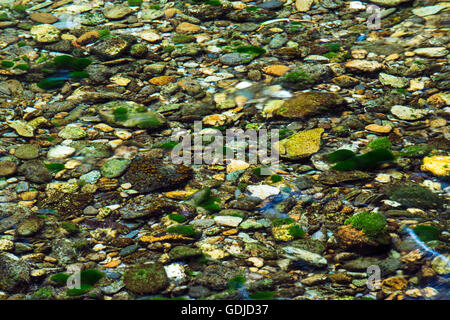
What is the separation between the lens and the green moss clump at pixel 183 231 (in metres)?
5.35

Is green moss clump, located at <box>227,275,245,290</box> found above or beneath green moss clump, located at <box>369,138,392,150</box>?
beneath

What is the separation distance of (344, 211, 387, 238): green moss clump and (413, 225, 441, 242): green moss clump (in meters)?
0.36

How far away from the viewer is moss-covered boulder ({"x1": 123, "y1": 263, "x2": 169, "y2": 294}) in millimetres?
4695

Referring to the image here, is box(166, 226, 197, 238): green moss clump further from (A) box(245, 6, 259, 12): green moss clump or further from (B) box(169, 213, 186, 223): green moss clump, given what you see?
(A) box(245, 6, 259, 12): green moss clump

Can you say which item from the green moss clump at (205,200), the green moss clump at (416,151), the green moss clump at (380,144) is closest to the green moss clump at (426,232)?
the green moss clump at (416,151)

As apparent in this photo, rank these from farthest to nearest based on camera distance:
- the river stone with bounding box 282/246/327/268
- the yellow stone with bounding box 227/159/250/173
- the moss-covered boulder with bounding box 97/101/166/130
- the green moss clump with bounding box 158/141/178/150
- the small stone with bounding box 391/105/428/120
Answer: the moss-covered boulder with bounding box 97/101/166/130
the small stone with bounding box 391/105/428/120
the green moss clump with bounding box 158/141/178/150
the yellow stone with bounding box 227/159/250/173
the river stone with bounding box 282/246/327/268

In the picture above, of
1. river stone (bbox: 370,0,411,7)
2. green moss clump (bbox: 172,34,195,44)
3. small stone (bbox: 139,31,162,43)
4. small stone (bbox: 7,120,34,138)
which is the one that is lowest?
small stone (bbox: 7,120,34,138)

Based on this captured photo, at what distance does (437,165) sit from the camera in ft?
20.0

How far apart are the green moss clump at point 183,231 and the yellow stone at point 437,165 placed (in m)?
3.13

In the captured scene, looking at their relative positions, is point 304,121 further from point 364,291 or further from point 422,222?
point 364,291

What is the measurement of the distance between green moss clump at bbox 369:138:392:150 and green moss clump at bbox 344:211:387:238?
150cm

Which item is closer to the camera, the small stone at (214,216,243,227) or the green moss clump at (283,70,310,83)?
the small stone at (214,216,243,227)

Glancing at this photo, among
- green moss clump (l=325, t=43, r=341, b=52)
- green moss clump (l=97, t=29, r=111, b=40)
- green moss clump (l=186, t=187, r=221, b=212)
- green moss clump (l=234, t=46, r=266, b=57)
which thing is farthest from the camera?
green moss clump (l=97, t=29, r=111, b=40)


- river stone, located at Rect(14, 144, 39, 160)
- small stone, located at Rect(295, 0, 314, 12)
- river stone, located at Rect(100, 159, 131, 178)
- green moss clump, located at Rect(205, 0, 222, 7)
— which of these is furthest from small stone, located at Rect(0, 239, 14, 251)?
small stone, located at Rect(295, 0, 314, 12)
